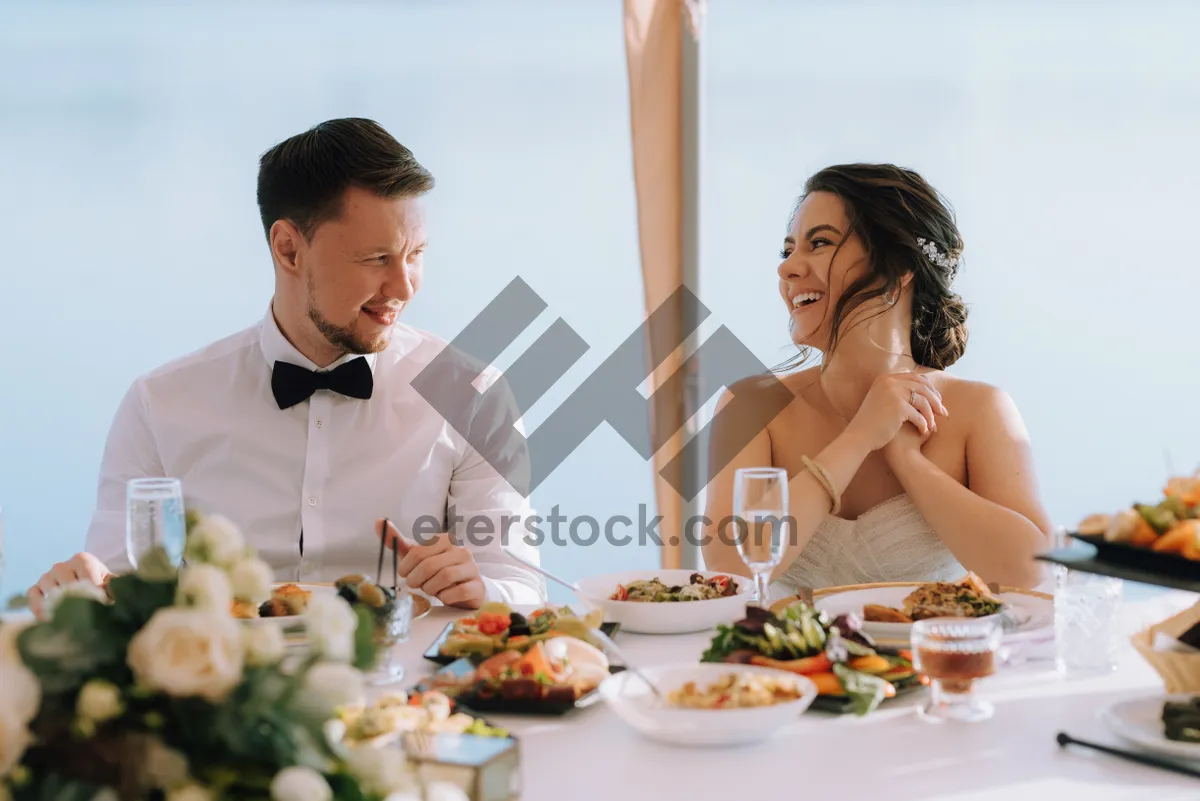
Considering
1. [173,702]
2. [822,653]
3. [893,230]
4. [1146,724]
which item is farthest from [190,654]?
[893,230]

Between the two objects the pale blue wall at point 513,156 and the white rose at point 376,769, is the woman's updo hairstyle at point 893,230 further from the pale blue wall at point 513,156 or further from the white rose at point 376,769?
the pale blue wall at point 513,156

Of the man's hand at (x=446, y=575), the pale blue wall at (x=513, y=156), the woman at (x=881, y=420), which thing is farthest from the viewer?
the pale blue wall at (x=513, y=156)

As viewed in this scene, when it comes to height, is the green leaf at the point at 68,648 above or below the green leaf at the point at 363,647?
above

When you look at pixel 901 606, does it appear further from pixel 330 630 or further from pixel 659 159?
pixel 659 159

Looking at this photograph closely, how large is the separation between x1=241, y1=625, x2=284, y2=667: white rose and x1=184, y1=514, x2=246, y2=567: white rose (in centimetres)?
12

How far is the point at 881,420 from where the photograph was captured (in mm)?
2578

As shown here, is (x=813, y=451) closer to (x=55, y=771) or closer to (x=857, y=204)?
(x=857, y=204)

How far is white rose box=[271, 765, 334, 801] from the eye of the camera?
81 cm

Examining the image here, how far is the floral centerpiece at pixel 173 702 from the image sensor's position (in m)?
0.81

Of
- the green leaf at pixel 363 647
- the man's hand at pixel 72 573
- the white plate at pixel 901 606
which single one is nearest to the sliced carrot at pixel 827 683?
the white plate at pixel 901 606

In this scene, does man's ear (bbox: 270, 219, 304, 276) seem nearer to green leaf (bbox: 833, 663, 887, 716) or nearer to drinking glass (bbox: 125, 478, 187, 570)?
drinking glass (bbox: 125, 478, 187, 570)

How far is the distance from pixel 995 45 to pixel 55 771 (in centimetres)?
556

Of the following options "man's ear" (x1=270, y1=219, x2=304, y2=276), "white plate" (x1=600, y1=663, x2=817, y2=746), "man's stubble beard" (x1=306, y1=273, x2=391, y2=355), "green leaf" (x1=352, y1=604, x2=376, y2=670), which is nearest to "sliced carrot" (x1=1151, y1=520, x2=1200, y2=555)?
"white plate" (x1=600, y1=663, x2=817, y2=746)

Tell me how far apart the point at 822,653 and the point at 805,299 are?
1.28 m
